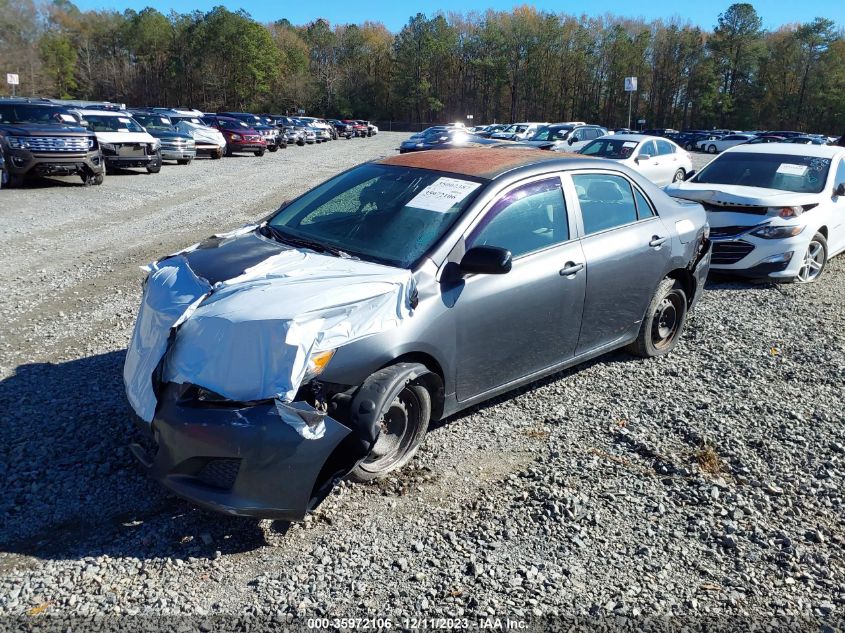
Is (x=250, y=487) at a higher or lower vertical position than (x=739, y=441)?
higher

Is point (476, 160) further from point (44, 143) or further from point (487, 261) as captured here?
point (44, 143)

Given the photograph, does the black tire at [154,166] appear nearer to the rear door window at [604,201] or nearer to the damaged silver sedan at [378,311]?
the damaged silver sedan at [378,311]

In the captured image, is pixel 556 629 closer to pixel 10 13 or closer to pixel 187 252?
pixel 187 252

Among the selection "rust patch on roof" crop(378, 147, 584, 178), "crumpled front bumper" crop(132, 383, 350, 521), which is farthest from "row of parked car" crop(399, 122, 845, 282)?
"crumpled front bumper" crop(132, 383, 350, 521)

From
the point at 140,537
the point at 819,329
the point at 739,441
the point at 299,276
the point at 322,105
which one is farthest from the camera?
the point at 322,105

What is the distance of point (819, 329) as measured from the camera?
6.64 metres

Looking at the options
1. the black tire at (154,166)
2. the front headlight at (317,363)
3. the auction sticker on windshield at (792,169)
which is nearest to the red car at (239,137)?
the black tire at (154,166)

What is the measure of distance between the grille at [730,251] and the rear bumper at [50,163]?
44.2 ft

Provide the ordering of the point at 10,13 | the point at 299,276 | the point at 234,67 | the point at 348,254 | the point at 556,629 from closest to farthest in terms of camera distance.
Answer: the point at 556,629 < the point at 299,276 < the point at 348,254 < the point at 10,13 < the point at 234,67

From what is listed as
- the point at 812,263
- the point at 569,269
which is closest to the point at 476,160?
the point at 569,269

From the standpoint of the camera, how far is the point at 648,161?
1662cm

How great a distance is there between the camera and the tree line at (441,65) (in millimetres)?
84438

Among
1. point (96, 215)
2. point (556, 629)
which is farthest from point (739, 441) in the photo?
point (96, 215)

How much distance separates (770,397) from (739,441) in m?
0.89
